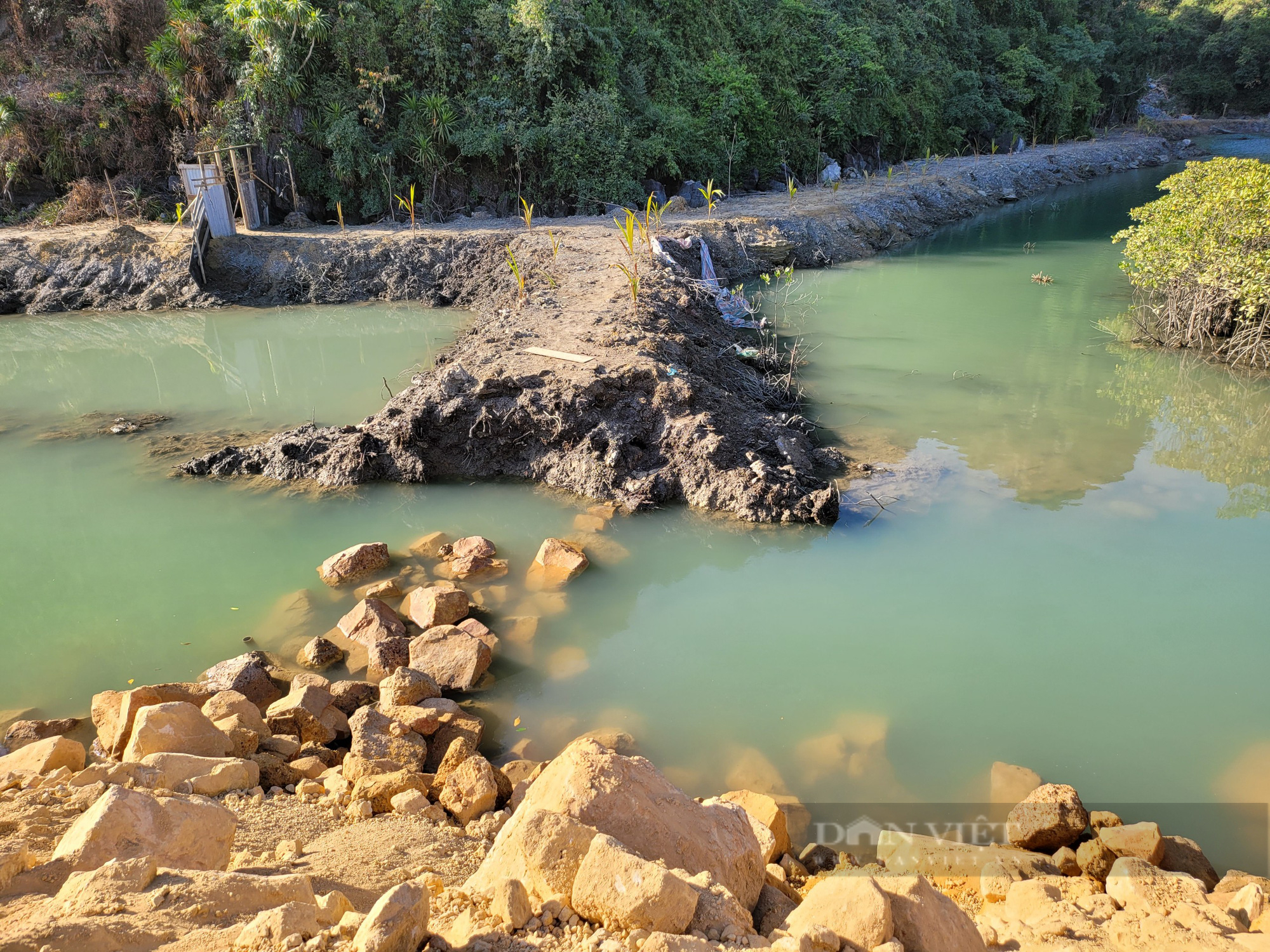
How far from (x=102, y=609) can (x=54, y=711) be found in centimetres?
106

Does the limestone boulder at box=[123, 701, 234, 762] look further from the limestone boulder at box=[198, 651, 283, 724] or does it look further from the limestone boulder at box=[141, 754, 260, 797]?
the limestone boulder at box=[198, 651, 283, 724]

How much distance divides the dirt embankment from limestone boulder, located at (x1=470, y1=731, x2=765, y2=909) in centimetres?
359

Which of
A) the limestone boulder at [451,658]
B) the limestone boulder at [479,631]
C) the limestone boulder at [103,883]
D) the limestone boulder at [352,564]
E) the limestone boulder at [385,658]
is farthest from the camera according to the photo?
the limestone boulder at [352,564]

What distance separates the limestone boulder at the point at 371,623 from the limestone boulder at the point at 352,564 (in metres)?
0.57

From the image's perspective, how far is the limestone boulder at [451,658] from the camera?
466cm

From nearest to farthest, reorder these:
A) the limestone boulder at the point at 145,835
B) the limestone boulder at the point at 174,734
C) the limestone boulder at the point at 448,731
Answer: the limestone boulder at the point at 145,835, the limestone boulder at the point at 174,734, the limestone boulder at the point at 448,731

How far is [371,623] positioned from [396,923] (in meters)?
3.10

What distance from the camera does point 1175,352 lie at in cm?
1047

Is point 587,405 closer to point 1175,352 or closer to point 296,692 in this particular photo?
point 296,692

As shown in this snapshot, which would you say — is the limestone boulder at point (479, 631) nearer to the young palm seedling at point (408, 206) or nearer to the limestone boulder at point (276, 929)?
the limestone boulder at point (276, 929)

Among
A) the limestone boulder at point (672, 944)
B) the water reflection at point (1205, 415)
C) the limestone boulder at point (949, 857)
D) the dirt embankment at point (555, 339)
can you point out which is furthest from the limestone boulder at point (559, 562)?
the water reflection at point (1205, 415)

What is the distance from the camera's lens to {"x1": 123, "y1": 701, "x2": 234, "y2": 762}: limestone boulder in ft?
11.6

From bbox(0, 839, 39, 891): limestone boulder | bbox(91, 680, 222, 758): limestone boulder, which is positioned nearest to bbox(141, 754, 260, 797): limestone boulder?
bbox(91, 680, 222, 758): limestone boulder

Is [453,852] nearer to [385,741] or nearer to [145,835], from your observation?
[385,741]
